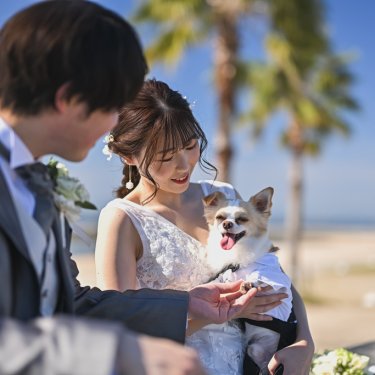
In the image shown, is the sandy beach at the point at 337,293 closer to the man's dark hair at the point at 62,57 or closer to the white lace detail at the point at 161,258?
the white lace detail at the point at 161,258

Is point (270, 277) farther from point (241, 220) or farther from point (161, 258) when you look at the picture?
point (161, 258)

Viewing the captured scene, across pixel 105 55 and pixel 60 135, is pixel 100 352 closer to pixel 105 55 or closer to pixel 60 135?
pixel 60 135

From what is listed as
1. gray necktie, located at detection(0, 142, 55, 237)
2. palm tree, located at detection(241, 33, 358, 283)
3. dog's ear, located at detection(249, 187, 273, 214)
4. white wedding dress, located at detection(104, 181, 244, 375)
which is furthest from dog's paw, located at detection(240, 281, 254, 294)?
palm tree, located at detection(241, 33, 358, 283)

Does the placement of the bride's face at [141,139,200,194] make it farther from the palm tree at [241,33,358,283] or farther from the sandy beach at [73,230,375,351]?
the palm tree at [241,33,358,283]

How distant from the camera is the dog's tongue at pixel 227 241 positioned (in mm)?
2709

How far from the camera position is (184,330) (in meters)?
2.00

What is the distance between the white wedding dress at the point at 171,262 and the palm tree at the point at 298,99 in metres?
13.5

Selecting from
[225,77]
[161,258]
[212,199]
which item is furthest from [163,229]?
[225,77]

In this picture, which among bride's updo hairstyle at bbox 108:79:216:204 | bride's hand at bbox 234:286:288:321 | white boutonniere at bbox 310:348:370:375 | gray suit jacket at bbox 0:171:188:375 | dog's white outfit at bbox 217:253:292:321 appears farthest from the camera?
white boutonniere at bbox 310:348:370:375

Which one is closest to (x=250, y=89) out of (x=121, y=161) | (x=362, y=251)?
(x=121, y=161)

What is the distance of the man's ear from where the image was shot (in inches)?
59.7

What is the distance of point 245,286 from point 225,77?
43.8ft

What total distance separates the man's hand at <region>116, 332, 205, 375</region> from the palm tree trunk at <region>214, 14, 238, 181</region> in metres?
13.2

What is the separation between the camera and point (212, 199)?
2852 millimetres
